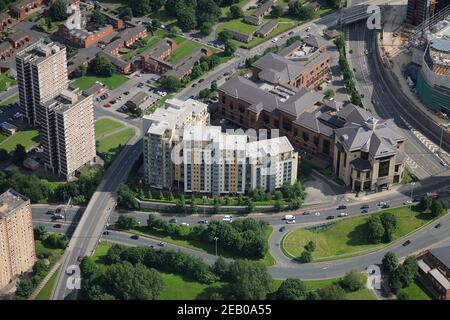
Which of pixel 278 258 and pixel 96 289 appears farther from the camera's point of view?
pixel 278 258

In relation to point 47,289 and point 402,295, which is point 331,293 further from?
point 47,289

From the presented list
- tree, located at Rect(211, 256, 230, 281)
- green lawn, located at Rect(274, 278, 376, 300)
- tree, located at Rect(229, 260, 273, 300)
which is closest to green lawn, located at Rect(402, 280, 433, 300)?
green lawn, located at Rect(274, 278, 376, 300)

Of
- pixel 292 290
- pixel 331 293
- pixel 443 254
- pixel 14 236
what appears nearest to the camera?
pixel 331 293

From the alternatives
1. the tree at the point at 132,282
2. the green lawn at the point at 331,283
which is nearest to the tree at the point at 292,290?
the green lawn at the point at 331,283

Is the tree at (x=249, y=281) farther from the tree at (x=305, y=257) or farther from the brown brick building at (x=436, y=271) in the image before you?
the brown brick building at (x=436, y=271)

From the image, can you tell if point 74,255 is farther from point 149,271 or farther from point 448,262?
point 448,262

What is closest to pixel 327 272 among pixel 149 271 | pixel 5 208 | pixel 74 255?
pixel 149 271

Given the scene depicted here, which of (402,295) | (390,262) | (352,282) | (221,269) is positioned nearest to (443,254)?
(390,262)
